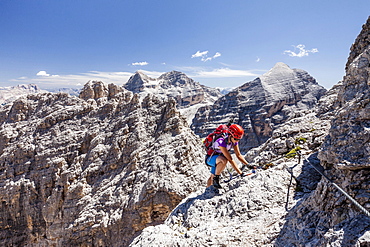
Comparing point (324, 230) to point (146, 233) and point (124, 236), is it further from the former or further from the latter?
point (124, 236)

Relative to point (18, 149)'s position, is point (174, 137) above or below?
above

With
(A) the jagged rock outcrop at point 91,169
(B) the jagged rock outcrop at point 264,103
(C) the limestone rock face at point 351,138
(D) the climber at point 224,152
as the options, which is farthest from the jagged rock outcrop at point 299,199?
(B) the jagged rock outcrop at point 264,103

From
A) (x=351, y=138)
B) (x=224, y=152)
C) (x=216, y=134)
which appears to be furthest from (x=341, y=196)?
(x=216, y=134)

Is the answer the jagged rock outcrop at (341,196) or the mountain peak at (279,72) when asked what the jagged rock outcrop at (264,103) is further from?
the jagged rock outcrop at (341,196)

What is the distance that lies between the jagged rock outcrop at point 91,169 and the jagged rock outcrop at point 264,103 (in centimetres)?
8193

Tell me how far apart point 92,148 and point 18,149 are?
7606 millimetres

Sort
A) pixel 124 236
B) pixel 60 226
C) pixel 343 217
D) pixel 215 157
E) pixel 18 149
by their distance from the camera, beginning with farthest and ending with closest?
pixel 18 149, pixel 60 226, pixel 124 236, pixel 215 157, pixel 343 217

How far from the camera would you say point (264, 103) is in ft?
347

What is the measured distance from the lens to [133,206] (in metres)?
13.8

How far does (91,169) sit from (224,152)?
45.0 ft

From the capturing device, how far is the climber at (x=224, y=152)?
7.05 metres

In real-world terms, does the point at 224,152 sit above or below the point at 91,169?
above

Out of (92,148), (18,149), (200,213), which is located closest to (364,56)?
(200,213)

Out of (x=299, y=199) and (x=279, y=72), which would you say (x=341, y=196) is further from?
(x=279, y=72)
